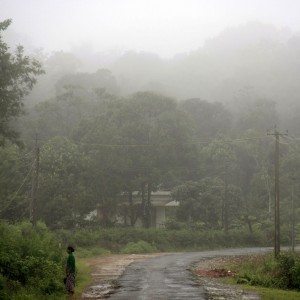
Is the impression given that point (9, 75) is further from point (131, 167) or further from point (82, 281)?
point (131, 167)

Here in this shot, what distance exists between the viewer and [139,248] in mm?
49844

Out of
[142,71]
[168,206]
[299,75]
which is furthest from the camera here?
[142,71]

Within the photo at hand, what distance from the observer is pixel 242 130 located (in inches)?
3369

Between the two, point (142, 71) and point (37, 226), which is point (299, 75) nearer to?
point (142, 71)

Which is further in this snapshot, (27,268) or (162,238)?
(162,238)

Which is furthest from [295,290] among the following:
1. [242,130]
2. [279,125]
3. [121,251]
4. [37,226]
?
[279,125]

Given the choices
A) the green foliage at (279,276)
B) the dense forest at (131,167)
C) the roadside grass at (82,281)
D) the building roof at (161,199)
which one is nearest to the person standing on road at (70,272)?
the roadside grass at (82,281)

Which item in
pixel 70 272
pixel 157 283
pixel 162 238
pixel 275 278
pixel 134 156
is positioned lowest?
pixel 162 238

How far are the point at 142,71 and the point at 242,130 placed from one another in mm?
52443

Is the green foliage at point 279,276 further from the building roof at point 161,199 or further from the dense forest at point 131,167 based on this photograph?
the building roof at point 161,199

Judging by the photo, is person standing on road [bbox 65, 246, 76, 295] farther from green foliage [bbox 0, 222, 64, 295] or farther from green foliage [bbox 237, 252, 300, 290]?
green foliage [bbox 237, 252, 300, 290]

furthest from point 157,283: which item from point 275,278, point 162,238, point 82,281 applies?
point 162,238

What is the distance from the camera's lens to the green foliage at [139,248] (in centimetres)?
4916

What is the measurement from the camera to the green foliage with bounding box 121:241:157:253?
161ft
